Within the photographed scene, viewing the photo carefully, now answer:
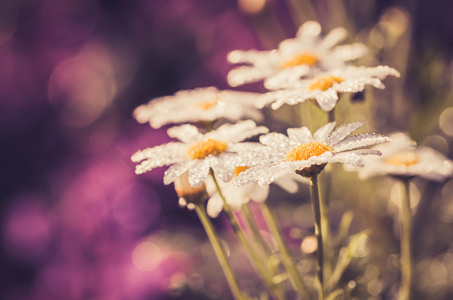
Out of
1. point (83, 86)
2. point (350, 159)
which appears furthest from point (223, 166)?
point (83, 86)

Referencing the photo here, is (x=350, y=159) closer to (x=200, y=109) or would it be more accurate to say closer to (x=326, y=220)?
(x=326, y=220)

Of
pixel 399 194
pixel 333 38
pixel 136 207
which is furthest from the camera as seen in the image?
pixel 136 207

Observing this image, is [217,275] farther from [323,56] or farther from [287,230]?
[323,56]

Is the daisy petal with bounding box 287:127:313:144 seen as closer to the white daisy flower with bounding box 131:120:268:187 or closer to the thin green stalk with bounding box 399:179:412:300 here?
the white daisy flower with bounding box 131:120:268:187

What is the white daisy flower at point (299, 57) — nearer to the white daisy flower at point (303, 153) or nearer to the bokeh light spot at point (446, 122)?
the white daisy flower at point (303, 153)

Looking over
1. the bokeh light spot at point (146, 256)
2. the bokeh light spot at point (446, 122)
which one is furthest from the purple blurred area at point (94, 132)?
the bokeh light spot at point (446, 122)

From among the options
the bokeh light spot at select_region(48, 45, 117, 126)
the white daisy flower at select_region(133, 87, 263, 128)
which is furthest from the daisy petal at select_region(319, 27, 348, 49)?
the bokeh light spot at select_region(48, 45, 117, 126)

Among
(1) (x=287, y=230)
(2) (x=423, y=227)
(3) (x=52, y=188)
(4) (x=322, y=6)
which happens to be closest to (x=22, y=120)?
(3) (x=52, y=188)
